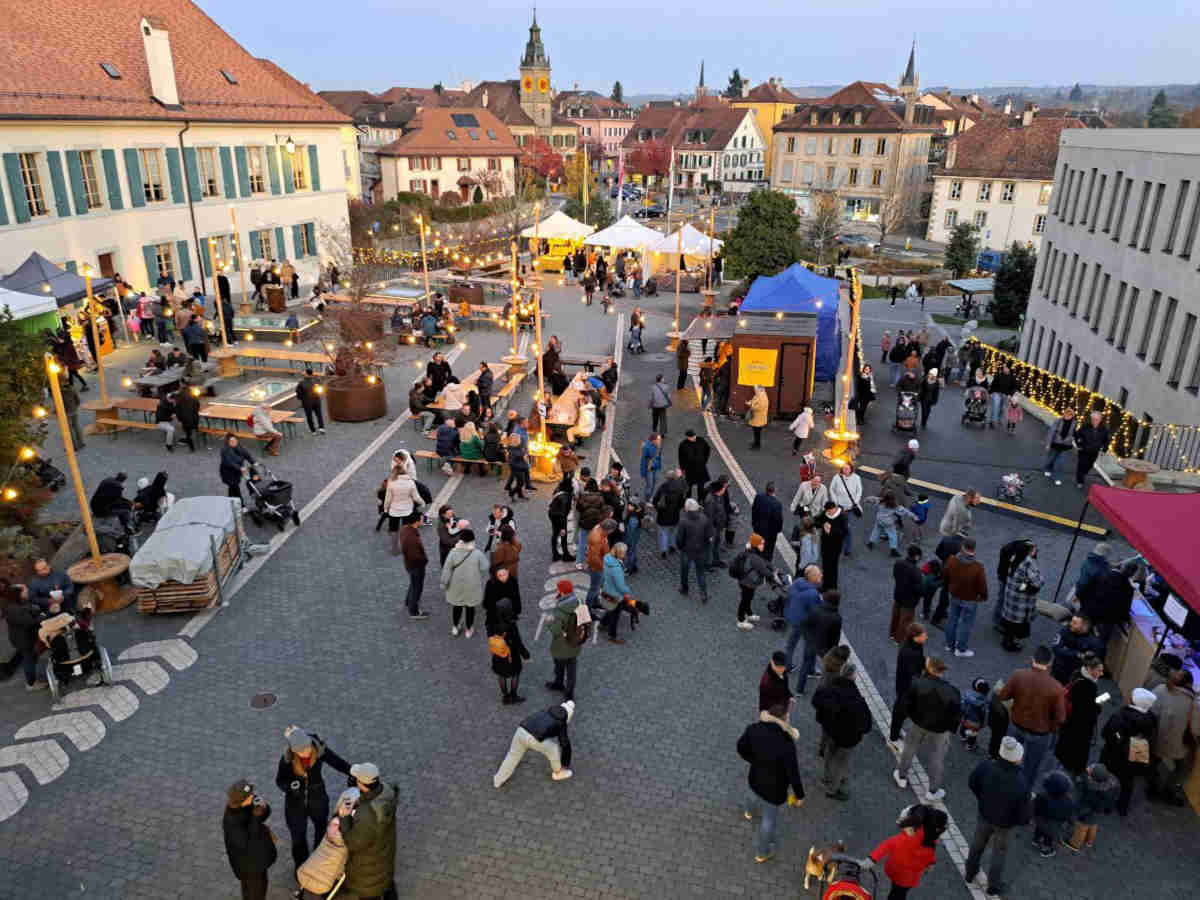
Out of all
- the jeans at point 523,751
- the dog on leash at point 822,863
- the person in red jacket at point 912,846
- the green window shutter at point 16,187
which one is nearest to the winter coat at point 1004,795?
the person in red jacket at point 912,846

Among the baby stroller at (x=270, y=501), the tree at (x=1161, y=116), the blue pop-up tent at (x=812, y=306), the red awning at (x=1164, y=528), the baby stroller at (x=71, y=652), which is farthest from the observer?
the tree at (x=1161, y=116)

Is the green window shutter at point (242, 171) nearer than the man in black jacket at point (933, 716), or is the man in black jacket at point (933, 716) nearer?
the man in black jacket at point (933, 716)

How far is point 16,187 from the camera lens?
23812 millimetres

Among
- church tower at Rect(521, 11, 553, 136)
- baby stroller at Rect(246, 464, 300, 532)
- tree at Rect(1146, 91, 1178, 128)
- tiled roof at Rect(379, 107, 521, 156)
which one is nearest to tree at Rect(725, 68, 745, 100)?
church tower at Rect(521, 11, 553, 136)

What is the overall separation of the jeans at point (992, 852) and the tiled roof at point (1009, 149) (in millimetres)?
63043

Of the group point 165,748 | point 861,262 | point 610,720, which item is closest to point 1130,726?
point 610,720

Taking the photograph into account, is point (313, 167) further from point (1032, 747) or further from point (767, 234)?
point (1032, 747)

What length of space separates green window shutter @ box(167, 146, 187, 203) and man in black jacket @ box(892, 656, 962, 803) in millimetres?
30221

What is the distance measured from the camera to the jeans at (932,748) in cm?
834

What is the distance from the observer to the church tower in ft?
→ 390

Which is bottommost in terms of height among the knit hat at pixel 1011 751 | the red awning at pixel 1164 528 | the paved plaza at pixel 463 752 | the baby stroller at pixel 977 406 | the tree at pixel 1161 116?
the paved plaza at pixel 463 752

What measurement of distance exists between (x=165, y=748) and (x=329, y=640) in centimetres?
244

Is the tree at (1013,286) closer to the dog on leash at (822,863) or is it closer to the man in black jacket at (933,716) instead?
the man in black jacket at (933,716)

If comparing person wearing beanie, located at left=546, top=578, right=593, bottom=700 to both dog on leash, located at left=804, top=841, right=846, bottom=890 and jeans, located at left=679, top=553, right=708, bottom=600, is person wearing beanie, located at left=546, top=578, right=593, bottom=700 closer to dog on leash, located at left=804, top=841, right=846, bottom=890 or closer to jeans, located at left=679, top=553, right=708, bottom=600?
jeans, located at left=679, top=553, right=708, bottom=600
